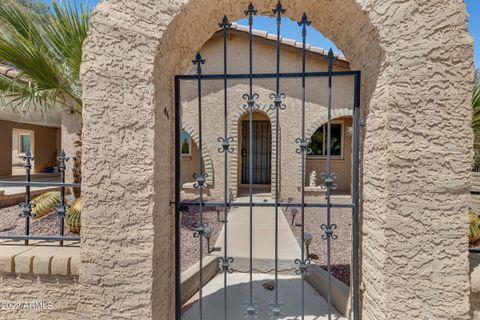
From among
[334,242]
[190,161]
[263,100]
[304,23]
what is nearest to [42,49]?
[304,23]

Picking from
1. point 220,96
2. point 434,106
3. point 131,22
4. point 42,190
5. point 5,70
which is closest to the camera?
point 434,106

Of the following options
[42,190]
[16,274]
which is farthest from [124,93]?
[42,190]

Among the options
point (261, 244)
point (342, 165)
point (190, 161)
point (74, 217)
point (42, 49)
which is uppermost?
point (42, 49)

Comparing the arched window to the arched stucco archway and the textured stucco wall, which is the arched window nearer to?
the arched stucco archway

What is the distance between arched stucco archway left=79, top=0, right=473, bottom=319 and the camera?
1.58m

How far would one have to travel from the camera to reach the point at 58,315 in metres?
2.03

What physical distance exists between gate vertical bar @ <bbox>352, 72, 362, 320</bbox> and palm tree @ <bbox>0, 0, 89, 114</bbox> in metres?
3.27

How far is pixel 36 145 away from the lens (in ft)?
45.8

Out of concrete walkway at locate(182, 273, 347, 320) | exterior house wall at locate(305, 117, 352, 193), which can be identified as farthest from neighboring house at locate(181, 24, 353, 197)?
concrete walkway at locate(182, 273, 347, 320)

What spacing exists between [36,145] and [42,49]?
43.8 feet

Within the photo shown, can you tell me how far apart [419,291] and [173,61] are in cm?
231

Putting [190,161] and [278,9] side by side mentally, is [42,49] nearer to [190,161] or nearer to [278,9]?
[278,9]

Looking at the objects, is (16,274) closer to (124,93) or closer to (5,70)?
(124,93)

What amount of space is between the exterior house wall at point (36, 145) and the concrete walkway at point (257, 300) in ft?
43.8
